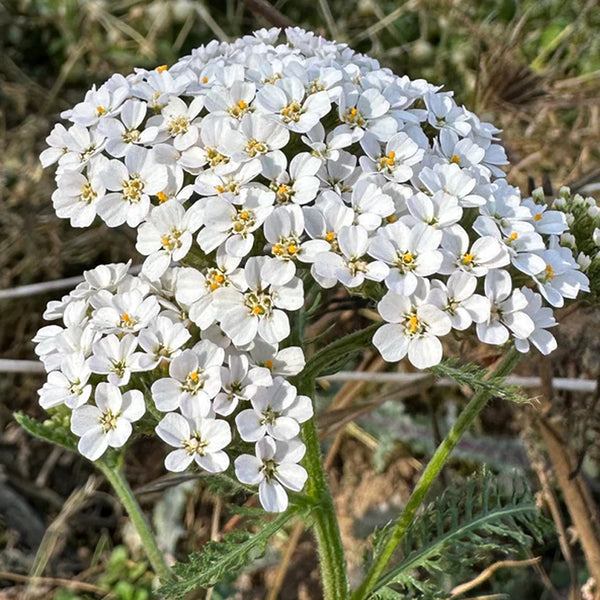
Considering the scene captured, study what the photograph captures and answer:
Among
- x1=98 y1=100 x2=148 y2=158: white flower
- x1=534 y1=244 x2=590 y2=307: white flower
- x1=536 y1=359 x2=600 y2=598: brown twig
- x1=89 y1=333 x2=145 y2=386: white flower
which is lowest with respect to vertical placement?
x1=536 y1=359 x2=600 y2=598: brown twig

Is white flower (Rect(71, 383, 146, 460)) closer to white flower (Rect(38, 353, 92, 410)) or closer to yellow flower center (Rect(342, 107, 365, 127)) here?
white flower (Rect(38, 353, 92, 410))

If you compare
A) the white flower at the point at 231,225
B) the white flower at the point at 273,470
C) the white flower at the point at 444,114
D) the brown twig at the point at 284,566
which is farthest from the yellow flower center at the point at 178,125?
the brown twig at the point at 284,566

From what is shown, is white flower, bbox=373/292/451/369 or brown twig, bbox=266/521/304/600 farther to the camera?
brown twig, bbox=266/521/304/600

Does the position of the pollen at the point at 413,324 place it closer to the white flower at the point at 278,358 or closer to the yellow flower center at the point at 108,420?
the white flower at the point at 278,358

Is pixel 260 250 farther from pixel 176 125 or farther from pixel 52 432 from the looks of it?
pixel 52 432

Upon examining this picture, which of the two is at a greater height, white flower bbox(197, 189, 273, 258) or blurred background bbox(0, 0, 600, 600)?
white flower bbox(197, 189, 273, 258)

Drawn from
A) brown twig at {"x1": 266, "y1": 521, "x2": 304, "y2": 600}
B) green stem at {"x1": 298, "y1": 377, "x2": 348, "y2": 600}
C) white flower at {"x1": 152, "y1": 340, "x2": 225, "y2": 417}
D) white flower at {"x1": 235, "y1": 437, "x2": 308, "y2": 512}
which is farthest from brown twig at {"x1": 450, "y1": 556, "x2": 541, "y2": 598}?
white flower at {"x1": 152, "y1": 340, "x2": 225, "y2": 417}

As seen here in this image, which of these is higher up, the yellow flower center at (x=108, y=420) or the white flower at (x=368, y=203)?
the white flower at (x=368, y=203)

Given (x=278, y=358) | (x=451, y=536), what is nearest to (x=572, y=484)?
(x=451, y=536)
